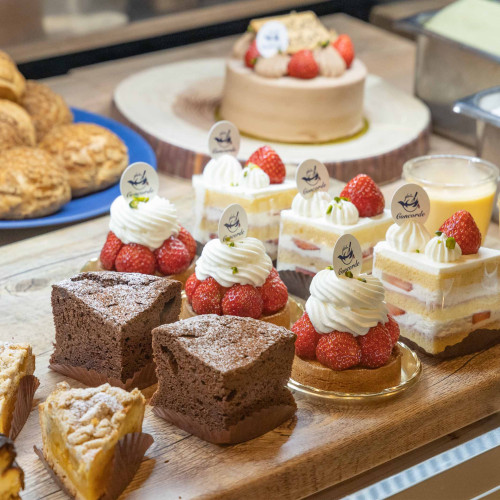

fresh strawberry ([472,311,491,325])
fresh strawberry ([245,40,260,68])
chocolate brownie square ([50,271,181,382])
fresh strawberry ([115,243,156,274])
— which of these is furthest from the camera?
fresh strawberry ([245,40,260,68])

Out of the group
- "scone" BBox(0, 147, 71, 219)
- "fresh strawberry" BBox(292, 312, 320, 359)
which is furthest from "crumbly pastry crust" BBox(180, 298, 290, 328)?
"scone" BBox(0, 147, 71, 219)

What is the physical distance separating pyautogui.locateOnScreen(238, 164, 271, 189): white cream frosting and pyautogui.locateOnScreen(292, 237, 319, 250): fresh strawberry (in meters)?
0.23

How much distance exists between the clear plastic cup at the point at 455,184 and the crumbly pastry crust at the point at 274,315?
2.34ft

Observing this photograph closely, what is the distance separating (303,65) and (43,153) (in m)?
1.06

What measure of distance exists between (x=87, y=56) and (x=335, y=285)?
2.72m

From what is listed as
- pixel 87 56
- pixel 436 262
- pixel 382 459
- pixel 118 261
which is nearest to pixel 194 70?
pixel 87 56

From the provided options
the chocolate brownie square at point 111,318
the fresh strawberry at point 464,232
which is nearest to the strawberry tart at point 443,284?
the fresh strawberry at point 464,232

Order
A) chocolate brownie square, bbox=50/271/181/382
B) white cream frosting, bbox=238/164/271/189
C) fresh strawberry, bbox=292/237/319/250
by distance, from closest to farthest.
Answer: chocolate brownie square, bbox=50/271/181/382 → fresh strawberry, bbox=292/237/319/250 → white cream frosting, bbox=238/164/271/189

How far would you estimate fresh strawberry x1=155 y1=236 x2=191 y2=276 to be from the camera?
251 centimetres

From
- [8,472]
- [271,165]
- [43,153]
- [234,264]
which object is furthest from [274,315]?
[43,153]

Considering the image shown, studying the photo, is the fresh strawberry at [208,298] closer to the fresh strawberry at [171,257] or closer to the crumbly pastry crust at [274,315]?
the crumbly pastry crust at [274,315]

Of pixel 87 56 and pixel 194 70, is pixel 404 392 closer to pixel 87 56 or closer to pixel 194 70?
pixel 194 70

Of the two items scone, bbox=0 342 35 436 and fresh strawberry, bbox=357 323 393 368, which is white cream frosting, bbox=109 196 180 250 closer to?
scone, bbox=0 342 35 436

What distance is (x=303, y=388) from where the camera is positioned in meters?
2.14
